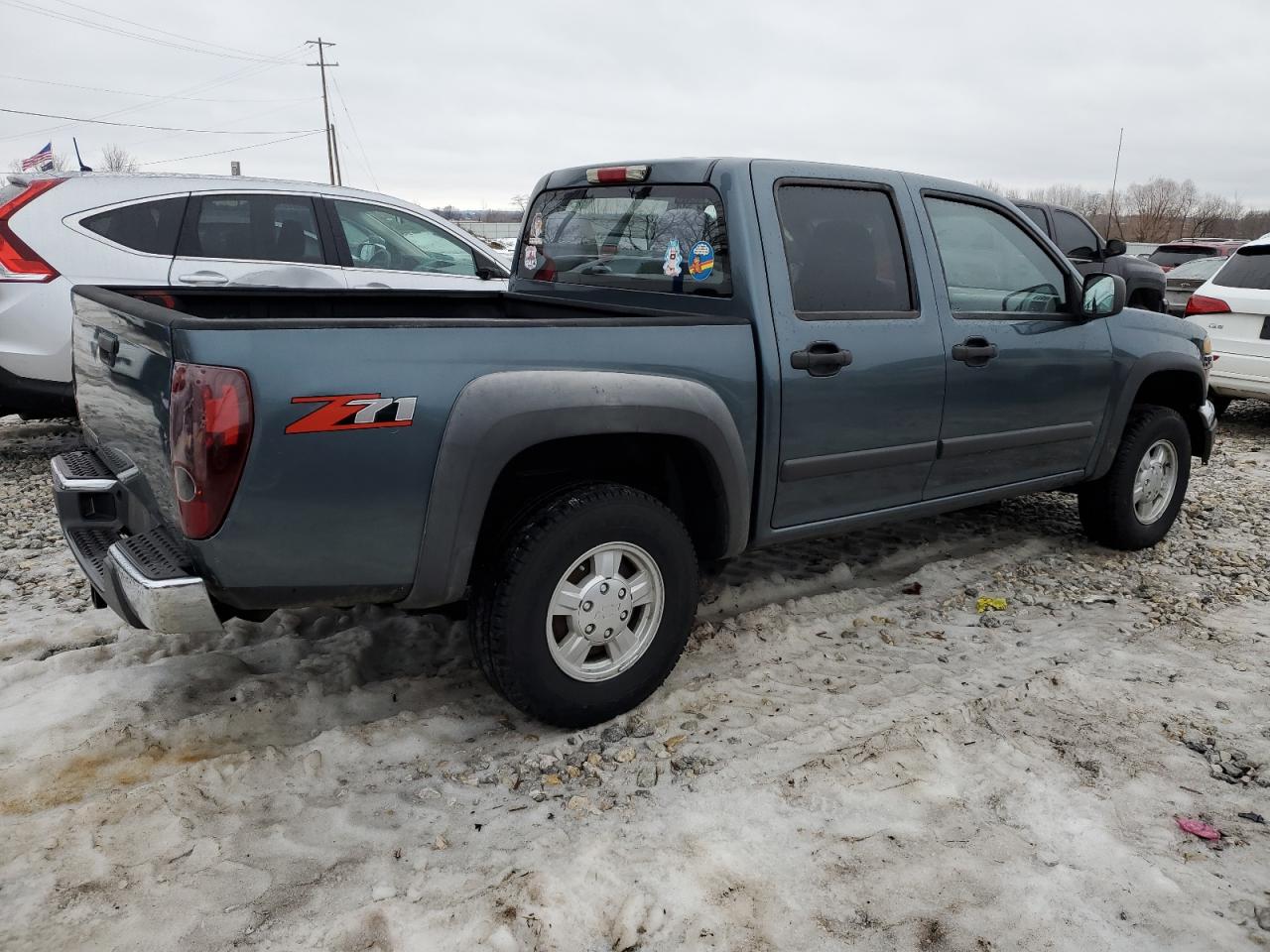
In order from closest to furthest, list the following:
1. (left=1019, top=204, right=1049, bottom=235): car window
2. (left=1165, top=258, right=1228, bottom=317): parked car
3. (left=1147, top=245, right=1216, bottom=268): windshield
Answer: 1. (left=1019, top=204, right=1049, bottom=235): car window
2. (left=1165, top=258, right=1228, bottom=317): parked car
3. (left=1147, top=245, right=1216, bottom=268): windshield

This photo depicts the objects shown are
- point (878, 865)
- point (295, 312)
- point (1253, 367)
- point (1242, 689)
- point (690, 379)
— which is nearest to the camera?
point (878, 865)

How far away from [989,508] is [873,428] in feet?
8.33

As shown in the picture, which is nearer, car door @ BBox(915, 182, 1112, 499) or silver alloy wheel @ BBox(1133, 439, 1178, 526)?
car door @ BBox(915, 182, 1112, 499)

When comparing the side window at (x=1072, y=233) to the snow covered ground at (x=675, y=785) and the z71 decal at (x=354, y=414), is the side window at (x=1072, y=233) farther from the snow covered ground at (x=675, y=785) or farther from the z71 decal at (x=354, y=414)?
the z71 decal at (x=354, y=414)

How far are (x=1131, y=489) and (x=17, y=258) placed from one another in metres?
6.19

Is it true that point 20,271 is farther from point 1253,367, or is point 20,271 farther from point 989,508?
point 1253,367

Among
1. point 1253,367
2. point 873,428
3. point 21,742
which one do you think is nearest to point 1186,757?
point 873,428

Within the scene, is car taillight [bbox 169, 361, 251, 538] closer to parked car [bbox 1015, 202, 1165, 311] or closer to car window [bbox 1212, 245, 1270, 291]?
car window [bbox 1212, 245, 1270, 291]

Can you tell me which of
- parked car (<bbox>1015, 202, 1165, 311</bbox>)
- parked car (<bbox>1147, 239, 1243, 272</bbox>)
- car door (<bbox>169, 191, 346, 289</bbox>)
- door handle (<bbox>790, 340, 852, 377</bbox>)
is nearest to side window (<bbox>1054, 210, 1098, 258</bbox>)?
parked car (<bbox>1015, 202, 1165, 311</bbox>)

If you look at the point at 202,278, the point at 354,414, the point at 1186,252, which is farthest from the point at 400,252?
the point at 1186,252

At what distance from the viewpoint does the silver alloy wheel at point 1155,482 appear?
4.82 m

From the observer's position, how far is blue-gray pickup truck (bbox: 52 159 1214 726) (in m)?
2.39

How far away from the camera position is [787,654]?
3.62 meters

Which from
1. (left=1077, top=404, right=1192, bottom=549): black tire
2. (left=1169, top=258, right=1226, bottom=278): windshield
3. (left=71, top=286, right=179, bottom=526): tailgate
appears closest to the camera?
(left=71, top=286, right=179, bottom=526): tailgate
